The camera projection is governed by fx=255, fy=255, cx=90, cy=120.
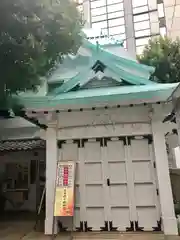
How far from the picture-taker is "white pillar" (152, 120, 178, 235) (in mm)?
6094

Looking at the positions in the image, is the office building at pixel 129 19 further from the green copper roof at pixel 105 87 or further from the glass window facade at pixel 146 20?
the green copper roof at pixel 105 87

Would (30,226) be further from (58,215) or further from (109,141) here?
(109,141)

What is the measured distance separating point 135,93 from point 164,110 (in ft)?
3.22

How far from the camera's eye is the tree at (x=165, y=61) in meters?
11.4

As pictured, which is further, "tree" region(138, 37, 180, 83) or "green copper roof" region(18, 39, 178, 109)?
"tree" region(138, 37, 180, 83)

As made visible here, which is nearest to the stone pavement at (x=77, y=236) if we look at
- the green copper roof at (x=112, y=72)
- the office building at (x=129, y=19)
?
the green copper roof at (x=112, y=72)

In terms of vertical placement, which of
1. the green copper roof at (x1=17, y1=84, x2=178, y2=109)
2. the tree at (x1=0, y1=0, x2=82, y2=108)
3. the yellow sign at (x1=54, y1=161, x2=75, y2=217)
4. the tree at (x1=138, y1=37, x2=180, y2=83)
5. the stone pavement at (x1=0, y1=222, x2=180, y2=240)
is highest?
the tree at (x1=138, y1=37, x2=180, y2=83)

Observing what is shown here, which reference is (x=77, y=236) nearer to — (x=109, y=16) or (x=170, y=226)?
(x=170, y=226)

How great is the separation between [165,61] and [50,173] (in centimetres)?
762

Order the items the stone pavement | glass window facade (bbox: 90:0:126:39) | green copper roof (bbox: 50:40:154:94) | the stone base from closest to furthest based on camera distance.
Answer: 1. the stone pavement
2. the stone base
3. green copper roof (bbox: 50:40:154:94)
4. glass window facade (bbox: 90:0:126:39)

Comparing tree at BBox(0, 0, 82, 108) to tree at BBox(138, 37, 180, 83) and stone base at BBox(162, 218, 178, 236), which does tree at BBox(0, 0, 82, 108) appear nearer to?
stone base at BBox(162, 218, 178, 236)

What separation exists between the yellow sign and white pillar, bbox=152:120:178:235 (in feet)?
7.22

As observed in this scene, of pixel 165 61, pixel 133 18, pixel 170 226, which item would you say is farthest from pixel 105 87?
pixel 133 18

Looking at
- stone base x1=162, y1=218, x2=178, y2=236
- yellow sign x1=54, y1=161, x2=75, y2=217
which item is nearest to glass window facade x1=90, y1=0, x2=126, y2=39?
yellow sign x1=54, y1=161, x2=75, y2=217
